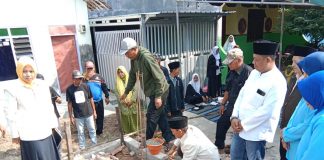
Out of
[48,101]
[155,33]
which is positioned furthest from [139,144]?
[155,33]

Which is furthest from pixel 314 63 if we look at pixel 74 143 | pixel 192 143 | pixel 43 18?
pixel 43 18

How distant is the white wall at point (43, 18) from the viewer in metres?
6.84

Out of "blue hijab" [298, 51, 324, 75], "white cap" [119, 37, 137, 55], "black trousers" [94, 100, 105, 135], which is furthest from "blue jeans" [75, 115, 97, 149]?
"blue hijab" [298, 51, 324, 75]

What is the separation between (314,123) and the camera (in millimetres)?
1624

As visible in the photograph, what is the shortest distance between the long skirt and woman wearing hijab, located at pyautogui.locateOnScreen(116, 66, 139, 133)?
1666 millimetres

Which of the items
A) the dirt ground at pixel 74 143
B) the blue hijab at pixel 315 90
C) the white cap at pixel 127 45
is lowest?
the dirt ground at pixel 74 143

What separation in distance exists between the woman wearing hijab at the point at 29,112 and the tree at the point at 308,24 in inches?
373

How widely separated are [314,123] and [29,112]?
9.92 ft

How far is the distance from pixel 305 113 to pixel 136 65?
2.42m

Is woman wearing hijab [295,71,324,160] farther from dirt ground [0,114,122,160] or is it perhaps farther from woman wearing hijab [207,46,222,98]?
woman wearing hijab [207,46,222,98]

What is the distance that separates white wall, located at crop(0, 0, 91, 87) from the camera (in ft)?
22.4

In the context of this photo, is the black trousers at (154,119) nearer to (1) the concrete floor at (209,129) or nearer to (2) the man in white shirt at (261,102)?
(1) the concrete floor at (209,129)

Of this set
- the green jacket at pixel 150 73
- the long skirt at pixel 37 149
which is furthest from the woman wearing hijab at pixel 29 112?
the green jacket at pixel 150 73

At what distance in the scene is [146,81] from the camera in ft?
12.9
